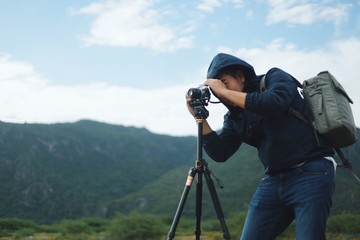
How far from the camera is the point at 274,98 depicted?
2270mm

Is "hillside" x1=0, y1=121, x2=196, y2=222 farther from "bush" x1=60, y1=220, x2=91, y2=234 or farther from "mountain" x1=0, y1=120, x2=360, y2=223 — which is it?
"bush" x1=60, y1=220, x2=91, y2=234

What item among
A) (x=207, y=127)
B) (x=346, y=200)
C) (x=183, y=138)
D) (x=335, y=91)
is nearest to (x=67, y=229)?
(x=346, y=200)

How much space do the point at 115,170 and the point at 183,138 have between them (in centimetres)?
2704

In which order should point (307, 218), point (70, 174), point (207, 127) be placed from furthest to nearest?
1. point (70, 174)
2. point (207, 127)
3. point (307, 218)

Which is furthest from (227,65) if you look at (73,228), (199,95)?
(73,228)

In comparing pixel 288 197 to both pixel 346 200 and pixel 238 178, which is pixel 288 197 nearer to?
pixel 346 200

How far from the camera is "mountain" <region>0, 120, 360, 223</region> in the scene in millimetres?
33812

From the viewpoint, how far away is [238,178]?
37.8m

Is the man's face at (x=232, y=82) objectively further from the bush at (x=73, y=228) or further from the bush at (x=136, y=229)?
the bush at (x=73, y=228)

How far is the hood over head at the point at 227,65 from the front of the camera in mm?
2582

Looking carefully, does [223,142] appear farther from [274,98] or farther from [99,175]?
[99,175]

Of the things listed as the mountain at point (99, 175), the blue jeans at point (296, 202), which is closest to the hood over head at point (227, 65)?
the blue jeans at point (296, 202)

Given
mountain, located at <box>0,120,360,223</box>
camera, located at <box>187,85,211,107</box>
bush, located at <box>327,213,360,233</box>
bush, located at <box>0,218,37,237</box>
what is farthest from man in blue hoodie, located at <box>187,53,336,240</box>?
bush, located at <box>0,218,37,237</box>

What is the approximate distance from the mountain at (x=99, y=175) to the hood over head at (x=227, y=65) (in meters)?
9.02
